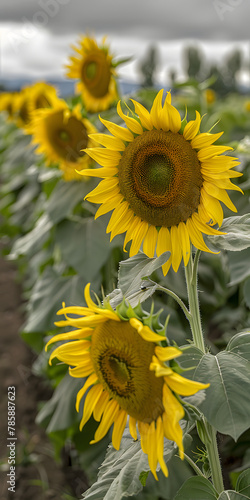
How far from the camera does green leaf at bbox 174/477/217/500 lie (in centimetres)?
85

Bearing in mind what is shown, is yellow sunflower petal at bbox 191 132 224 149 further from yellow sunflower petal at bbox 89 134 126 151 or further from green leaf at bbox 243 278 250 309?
green leaf at bbox 243 278 250 309

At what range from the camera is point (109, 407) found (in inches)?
33.2

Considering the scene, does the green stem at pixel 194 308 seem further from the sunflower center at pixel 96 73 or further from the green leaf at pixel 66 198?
the sunflower center at pixel 96 73

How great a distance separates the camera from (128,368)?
74 centimetres

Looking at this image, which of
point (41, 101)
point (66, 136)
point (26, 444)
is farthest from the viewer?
point (41, 101)

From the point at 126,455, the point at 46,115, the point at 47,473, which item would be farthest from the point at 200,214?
the point at 47,473

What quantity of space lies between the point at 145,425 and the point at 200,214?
327mm

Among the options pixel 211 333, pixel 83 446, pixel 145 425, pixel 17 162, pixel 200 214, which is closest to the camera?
pixel 145 425

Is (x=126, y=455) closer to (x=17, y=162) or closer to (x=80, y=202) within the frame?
(x=80, y=202)

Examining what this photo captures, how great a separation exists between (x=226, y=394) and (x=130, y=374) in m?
0.15

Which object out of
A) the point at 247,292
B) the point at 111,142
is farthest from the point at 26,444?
the point at 111,142

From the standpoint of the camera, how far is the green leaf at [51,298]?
1864 millimetres

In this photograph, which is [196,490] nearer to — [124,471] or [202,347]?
[124,471]

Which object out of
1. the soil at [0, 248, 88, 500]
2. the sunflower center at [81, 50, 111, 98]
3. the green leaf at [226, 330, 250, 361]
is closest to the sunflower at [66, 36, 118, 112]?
the sunflower center at [81, 50, 111, 98]
